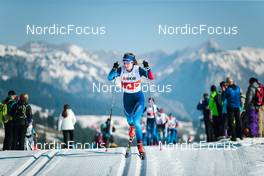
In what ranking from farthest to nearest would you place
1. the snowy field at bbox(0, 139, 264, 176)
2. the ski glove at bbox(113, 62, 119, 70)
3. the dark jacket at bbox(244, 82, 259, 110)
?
the dark jacket at bbox(244, 82, 259, 110) → the ski glove at bbox(113, 62, 119, 70) → the snowy field at bbox(0, 139, 264, 176)

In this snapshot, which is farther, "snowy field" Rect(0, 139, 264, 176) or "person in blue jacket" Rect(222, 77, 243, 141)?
"person in blue jacket" Rect(222, 77, 243, 141)

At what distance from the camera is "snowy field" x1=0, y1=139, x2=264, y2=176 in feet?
42.9

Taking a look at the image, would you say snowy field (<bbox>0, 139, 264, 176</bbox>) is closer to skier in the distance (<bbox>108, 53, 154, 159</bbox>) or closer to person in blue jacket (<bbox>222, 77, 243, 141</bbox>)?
skier in the distance (<bbox>108, 53, 154, 159</bbox>)

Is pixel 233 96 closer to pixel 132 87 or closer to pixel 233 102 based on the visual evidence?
pixel 233 102

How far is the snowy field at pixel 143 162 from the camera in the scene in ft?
42.9

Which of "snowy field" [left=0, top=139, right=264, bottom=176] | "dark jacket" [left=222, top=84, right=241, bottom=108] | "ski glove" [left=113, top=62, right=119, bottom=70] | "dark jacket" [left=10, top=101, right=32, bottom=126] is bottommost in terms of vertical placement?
"snowy field" [left=0, top=139, right=264, bottom=176]

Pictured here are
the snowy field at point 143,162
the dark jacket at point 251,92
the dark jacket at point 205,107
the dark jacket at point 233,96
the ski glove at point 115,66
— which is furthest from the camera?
the dark jacket at point 205,107

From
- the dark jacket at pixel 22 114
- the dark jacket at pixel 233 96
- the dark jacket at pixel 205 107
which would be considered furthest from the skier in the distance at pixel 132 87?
the dark jacket at pixel 205 107

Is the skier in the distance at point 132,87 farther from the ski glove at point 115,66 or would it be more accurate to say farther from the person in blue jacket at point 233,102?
the person in blue jacket at point 233,102

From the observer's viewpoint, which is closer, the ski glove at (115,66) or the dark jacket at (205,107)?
the ski glove at (115,66)

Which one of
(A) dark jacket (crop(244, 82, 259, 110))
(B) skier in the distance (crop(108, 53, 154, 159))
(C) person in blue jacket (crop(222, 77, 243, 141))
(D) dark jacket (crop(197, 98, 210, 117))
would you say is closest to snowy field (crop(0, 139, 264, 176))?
(B) skier in the distance (crop(108, 53, 154, 159))

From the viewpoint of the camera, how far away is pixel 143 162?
14.0 m

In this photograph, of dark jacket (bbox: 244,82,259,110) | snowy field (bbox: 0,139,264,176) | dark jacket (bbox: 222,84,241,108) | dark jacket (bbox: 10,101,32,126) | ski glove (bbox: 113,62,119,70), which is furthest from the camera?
dark jacket (bbox: 244,82,259,110)

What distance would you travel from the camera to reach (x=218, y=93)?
21.2m
